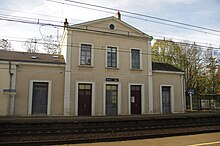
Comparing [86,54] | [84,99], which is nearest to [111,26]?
[86,54]

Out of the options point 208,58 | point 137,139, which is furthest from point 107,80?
point 208,58

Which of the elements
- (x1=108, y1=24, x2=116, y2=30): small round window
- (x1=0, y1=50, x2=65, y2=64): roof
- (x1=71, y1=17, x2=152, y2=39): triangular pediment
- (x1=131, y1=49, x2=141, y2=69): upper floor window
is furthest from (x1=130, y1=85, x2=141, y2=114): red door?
(x1=0, y1=50, x2=65, y2=64): roof

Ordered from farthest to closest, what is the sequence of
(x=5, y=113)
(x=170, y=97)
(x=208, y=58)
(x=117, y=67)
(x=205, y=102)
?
(x=208, y=58), (x=205, y=102), (x=170, y=97), (x=117, y=67), (x=5, y=113)

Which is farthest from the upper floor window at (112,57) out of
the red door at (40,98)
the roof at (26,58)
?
the red door at (40,98)

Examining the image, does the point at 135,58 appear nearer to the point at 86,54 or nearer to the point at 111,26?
the point at 111,26

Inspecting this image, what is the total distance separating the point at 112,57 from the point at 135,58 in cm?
265

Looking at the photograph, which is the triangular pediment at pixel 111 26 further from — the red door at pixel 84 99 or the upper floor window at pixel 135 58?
the red door at pixel 84 99

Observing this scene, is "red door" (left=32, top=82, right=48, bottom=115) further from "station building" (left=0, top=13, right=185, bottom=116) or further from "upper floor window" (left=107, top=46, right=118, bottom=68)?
"upper floor window" (left=107, top=46, right=118, bottom=68)

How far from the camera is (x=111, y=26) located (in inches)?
926

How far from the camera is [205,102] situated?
3158 centimetres

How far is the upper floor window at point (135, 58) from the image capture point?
23888 mm

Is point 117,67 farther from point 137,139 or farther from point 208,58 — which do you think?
point 208,58

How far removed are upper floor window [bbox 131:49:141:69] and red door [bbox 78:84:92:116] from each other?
5374 mm

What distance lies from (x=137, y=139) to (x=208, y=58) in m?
33.5
